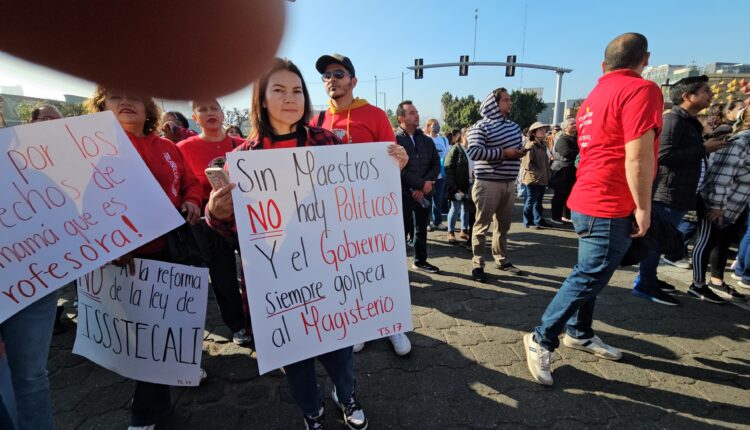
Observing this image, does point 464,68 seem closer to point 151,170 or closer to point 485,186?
point 485,186

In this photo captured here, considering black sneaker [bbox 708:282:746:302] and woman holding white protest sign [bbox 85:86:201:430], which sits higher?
woman holding white protest sign [bbox 85:86:201:430]

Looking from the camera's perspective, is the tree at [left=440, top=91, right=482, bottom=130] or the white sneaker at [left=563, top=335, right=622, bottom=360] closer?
the white sneaker at [left=563, top=335, right=622, bottom=360]

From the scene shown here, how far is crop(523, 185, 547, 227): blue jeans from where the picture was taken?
593 centimetres

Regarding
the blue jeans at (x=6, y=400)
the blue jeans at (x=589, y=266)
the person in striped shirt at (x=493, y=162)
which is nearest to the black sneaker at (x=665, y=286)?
the person in striped shirt at (x=493, y=162)

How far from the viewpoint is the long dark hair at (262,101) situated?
1468 millimetres

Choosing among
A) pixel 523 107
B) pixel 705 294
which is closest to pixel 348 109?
pixel 705 294

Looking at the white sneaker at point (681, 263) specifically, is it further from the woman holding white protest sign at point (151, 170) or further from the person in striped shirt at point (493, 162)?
the woman holding white protest sign at point (151, 170)

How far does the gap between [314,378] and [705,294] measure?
381 cm

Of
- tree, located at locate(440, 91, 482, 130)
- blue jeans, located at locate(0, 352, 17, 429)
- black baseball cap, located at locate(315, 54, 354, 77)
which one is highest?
Result: tree, located at locate(440, 91, 482, 130)

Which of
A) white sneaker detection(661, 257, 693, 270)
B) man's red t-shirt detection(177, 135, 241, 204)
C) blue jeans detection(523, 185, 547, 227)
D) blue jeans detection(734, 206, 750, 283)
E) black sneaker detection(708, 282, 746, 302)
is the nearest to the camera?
man's red t-shirt detection(177, 135, 241, 204)

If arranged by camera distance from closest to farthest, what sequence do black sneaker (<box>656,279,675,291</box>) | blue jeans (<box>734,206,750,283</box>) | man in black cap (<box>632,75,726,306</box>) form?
1. man in black cap (<box>632,75,726,306</box>)
2. black sneaker (<box>656,279,675,291</box>)
3. blue jeans (<box>734,206,750,283</box>)

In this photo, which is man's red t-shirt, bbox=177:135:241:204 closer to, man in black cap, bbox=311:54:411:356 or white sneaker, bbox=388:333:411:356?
man in black cap, bbox=311:54:411:356

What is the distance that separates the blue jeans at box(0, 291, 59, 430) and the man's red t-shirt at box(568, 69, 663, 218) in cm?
Answer: 274

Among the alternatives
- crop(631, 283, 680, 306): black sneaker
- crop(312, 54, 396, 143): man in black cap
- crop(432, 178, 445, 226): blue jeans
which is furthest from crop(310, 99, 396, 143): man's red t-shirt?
crop(432, 178, 445, 226): blue jeans
